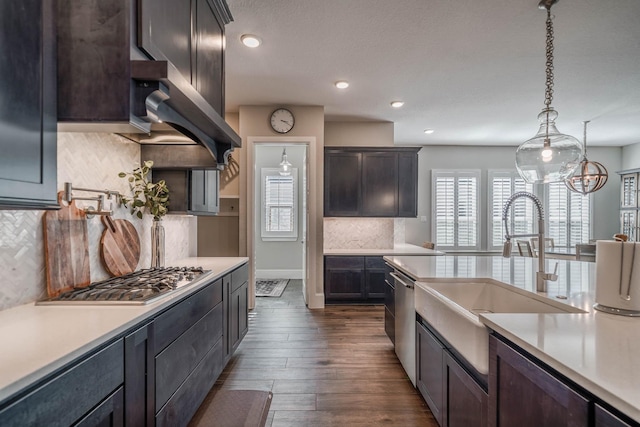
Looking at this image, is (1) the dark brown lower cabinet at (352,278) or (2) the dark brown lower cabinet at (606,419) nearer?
(2) the dark brown lower cabinet at (606,419)

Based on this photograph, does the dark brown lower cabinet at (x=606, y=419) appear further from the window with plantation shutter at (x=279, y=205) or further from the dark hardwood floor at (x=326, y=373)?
the window with plantation shutter at (x=279, y=205)

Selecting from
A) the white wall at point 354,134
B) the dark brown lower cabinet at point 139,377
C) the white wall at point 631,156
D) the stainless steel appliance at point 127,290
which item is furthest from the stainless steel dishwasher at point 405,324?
the white wall at point 631,156

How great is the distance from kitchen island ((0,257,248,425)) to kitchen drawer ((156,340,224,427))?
12mm

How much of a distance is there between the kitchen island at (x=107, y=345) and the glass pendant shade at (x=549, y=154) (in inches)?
98.6

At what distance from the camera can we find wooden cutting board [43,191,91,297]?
159 centimetres

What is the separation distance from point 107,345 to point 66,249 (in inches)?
32.6

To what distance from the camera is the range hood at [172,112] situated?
4.11ft

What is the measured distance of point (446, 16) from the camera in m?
2.46

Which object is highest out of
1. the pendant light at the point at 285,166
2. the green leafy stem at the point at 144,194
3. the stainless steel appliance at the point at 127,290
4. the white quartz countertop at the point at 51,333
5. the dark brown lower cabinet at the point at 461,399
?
the pendant light at the point at 285,166

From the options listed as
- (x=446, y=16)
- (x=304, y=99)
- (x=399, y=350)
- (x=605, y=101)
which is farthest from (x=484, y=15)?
(x=605, y=101)

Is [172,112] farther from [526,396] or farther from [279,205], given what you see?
[279,205]

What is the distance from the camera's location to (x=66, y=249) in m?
1.70

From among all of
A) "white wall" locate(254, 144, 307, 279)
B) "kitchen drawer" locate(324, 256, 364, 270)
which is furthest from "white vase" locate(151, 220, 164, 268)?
"white wall" locate(254, 144, 307, 279)

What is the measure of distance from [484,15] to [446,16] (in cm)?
28
